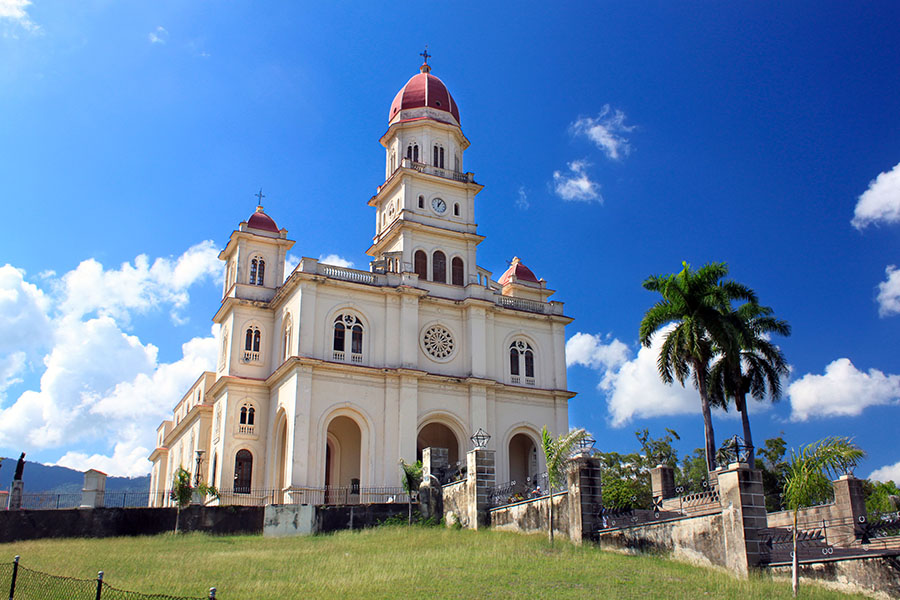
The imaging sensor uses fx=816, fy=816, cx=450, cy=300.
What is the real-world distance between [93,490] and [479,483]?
13.3 m

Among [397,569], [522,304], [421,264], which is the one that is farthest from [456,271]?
[397,569]

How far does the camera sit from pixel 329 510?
1129 inches

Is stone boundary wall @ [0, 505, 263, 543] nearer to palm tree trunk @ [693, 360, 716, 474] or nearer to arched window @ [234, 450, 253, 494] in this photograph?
arched window @ [234, 450, 253, 494]

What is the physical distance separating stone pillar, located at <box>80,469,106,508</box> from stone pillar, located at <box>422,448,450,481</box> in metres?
11.5

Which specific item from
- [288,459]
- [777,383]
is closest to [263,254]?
[288,459]

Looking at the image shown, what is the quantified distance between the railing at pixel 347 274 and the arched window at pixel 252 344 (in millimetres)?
5505

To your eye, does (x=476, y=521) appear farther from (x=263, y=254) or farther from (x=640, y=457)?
(x=640, y=457)

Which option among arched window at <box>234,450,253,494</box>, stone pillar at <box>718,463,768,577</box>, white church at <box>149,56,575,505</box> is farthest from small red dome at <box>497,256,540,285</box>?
stone pillar at <box>718,463,768,577</box>

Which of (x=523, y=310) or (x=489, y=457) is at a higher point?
(x=523, y=310)

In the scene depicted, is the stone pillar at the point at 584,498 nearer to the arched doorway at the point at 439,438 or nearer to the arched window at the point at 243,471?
the arched doorway at the point at 439,438

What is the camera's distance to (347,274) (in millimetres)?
37469

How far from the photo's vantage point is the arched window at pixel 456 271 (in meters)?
41.0

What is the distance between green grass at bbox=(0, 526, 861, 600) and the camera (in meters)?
15.7

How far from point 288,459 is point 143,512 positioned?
6777 mm
